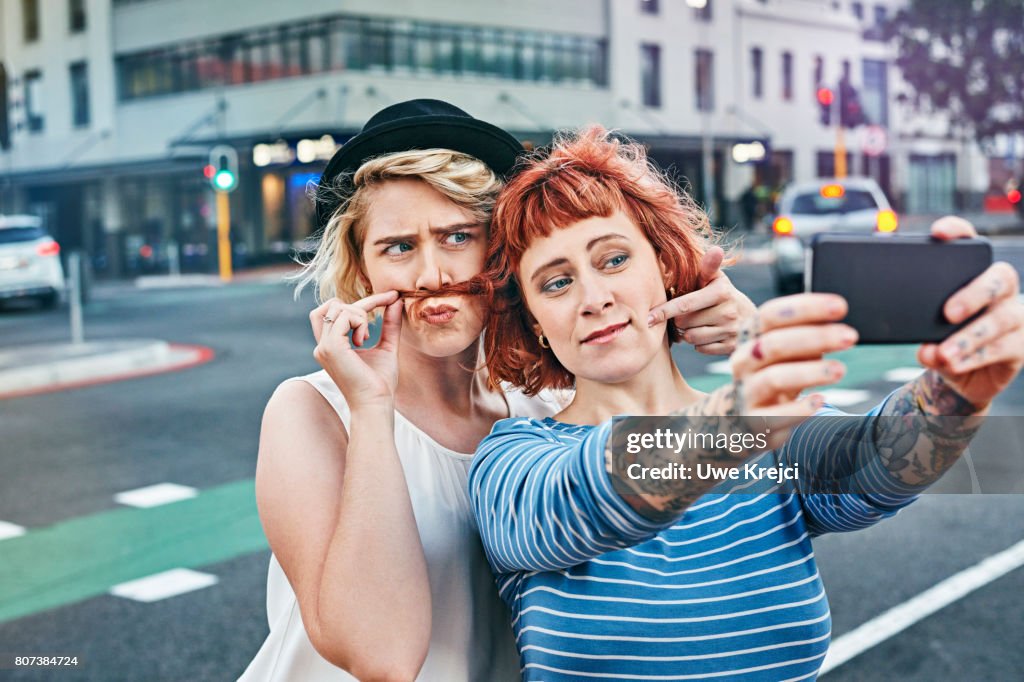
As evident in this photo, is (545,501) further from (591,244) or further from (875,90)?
(875,90)

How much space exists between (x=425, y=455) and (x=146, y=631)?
300 centimetres

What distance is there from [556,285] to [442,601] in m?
0.53

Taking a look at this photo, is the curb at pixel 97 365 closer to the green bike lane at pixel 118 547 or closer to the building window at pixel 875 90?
the green bike lane at pixel 118 547

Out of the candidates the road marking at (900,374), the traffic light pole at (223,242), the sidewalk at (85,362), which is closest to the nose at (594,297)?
the road marking at (900,374)

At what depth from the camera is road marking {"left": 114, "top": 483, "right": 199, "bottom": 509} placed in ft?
21.7

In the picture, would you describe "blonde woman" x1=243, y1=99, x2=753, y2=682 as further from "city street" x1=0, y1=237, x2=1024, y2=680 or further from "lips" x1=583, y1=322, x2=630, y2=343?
"city street" x1=0, y1=237, x2=1024, y2=680

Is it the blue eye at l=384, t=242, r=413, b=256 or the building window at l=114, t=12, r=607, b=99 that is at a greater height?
the building window at l=114, t=12, r=607, b=99

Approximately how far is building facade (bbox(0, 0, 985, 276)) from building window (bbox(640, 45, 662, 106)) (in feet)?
0.15

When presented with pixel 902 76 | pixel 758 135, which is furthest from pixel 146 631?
pixel 758 135

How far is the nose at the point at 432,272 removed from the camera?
1.90 metres

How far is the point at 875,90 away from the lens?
1983 inches

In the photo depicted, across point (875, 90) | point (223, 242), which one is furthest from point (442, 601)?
point (875, 90)

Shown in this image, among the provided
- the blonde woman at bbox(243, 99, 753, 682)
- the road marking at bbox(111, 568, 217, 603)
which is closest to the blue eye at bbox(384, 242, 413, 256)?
the blonde woman at bbox(243, 99, 753, 682)

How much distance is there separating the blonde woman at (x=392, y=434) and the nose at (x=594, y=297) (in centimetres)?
11
